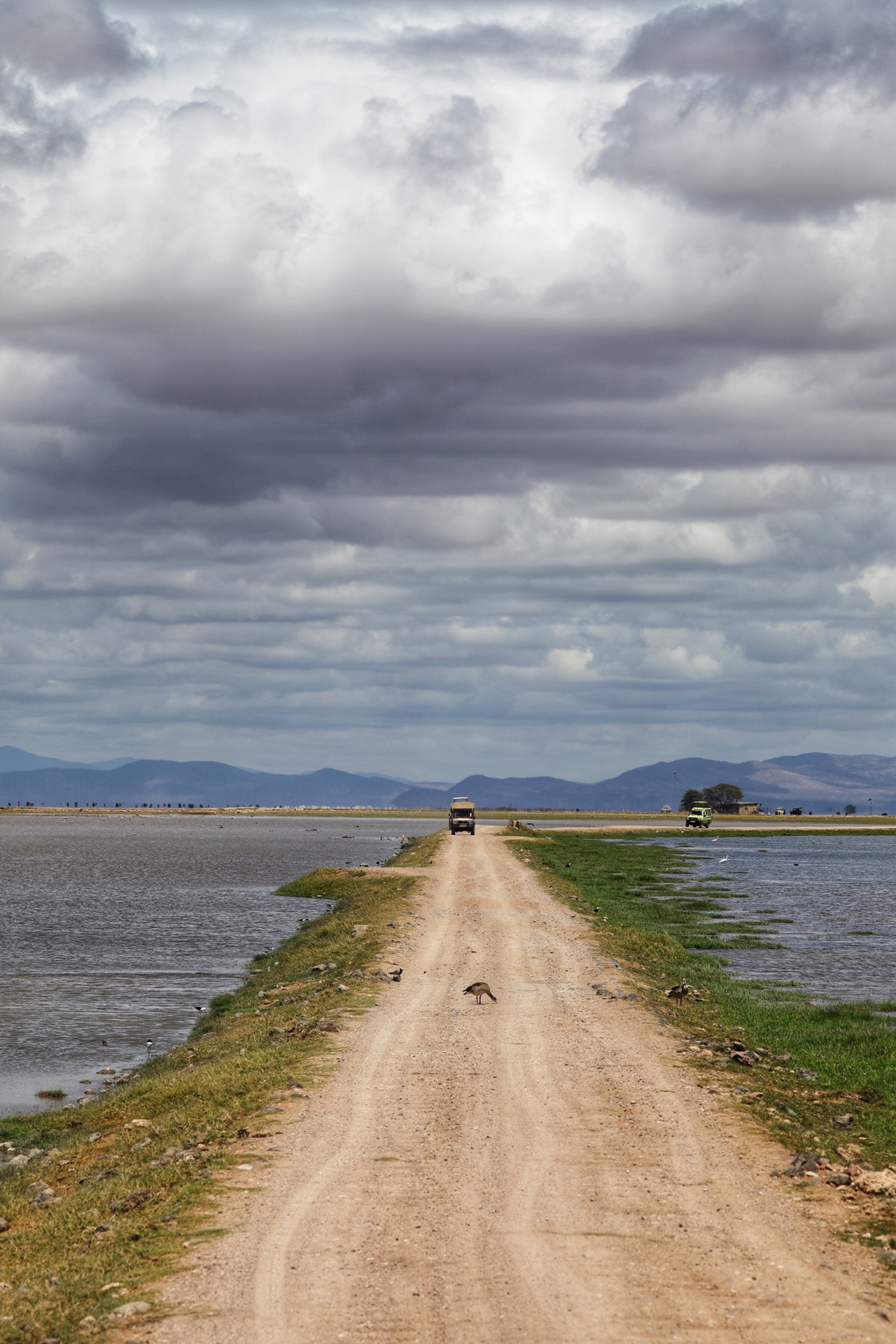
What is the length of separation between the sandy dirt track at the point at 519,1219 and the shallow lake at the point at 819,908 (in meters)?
20.1

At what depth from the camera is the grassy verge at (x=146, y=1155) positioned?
13203mm

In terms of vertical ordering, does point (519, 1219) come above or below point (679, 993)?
below

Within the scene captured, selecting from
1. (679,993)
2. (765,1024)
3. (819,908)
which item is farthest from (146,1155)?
(819,908)

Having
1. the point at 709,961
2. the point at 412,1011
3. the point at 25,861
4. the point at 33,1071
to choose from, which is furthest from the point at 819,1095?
the point at 25,861

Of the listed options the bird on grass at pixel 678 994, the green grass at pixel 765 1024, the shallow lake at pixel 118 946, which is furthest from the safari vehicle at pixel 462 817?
the bird on grass at pixel 678 994

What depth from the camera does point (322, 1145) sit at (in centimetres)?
1784

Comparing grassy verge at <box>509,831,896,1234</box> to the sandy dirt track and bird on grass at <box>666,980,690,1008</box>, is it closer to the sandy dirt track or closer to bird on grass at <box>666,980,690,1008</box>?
bird on grass at <box>666,980,690,1008</box>

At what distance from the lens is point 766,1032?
30.2m

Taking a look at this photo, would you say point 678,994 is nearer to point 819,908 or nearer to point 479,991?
point 479,991

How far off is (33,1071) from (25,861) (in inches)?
3561

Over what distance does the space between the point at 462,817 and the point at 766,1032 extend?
347ft

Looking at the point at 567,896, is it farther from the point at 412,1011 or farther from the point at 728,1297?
the point at 728,1297

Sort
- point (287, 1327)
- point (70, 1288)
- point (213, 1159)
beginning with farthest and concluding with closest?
point (213, 1159)
point (70, 1288)
point (287, 1327)

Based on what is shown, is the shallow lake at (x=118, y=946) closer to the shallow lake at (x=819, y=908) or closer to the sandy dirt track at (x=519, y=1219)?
the sandy dirt track at (x=519, y=1219)
